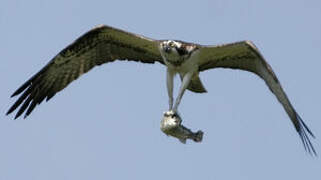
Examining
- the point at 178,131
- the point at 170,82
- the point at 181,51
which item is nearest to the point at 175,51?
the point at 181,51

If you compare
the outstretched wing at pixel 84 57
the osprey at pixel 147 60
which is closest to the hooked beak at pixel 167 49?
the osprey at pixel 147 60

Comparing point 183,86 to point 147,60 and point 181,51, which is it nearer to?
point 181,51

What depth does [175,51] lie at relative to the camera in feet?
47.4

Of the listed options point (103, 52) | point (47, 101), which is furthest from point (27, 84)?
point (103, 52)

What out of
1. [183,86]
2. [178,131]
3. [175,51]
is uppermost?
[175,51]

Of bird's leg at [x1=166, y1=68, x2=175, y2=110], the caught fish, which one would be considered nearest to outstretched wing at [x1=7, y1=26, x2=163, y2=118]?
bird's leg at [x1=166, y1=68, x2=175, y2=110]

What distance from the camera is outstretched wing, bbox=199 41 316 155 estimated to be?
1523 cm

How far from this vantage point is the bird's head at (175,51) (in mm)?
14477

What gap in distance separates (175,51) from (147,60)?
1950 millimetres

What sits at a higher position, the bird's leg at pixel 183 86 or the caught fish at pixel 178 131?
the bird's leg at pixel 183 86

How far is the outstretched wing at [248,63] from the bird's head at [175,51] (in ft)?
1.90

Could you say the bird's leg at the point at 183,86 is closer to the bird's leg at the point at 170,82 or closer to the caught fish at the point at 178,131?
the bird's leg at the point at 170,82

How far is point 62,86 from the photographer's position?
1647 cm

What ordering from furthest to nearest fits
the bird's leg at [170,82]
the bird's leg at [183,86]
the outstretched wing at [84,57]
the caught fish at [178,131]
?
the outstretched wing at [84,57] → the bird's leg at [170,82] → the bird's leg at [183,86] → the caught fish at [178,131]
